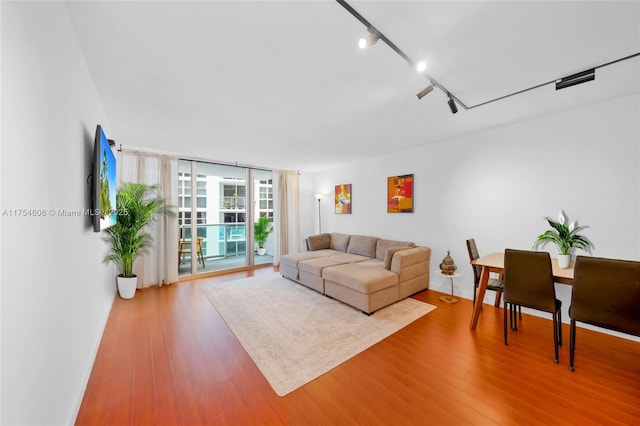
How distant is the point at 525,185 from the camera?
10.2 ft

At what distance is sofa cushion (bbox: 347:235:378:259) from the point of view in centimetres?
471

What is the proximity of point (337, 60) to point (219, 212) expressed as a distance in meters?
4.91

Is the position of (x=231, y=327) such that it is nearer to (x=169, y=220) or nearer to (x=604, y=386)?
(x=169, y=220)

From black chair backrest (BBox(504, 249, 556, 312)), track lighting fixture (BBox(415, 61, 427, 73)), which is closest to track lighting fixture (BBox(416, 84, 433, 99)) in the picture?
track lighting fixture (BBox(415, 61, 427, 73))

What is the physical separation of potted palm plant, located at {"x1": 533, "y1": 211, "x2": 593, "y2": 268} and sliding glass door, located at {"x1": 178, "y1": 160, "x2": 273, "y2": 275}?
515 centimetres

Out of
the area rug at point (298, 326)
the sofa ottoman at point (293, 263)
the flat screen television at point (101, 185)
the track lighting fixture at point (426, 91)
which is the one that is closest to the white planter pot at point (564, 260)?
the area rug at point (298, 326)

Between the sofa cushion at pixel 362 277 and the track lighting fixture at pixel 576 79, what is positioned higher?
the track lighting fixture at pixel 576 79

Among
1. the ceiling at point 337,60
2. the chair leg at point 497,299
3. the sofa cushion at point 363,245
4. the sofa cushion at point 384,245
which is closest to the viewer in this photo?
the ceiling at point 337,60

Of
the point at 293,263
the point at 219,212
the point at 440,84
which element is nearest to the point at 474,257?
the point at 440,84

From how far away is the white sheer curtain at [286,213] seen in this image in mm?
6012

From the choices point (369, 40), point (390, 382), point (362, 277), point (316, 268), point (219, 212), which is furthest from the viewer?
point (219, 212)

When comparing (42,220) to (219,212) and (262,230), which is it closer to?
(219,212)

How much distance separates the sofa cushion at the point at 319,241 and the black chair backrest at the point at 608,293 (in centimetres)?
408

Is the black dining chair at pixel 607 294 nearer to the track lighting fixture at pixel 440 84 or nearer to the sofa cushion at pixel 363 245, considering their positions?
the track lighting fixture at pixel 440 84
